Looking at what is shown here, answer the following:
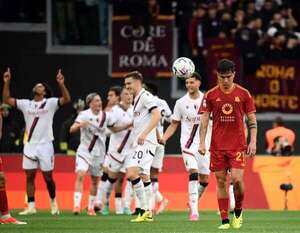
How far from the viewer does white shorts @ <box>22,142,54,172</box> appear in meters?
25.5

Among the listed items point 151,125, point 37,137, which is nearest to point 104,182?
point 37,137

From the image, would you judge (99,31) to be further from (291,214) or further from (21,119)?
(291,214)

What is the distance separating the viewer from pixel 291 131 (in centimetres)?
3244

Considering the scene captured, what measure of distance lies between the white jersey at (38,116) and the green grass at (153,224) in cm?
151

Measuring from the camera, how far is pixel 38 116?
2544 centimetres

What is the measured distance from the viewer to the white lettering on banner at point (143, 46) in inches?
1345

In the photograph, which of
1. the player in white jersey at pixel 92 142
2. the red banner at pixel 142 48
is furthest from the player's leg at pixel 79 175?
the red banner at pixel 142 48

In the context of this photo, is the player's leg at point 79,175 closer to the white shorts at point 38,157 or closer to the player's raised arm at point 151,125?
the white shorts at point 38,157

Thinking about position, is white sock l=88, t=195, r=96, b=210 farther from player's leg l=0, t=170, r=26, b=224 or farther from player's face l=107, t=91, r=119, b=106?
player's leg l=0, t=170, r=26, b=224

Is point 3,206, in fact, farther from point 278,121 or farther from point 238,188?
point 278,121

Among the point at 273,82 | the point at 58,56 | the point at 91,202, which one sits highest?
the point at 58,56

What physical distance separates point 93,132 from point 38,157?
1299 mm

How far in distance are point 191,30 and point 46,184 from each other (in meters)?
8.12

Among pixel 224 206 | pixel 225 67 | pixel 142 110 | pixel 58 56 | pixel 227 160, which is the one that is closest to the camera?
pixel 225 67
